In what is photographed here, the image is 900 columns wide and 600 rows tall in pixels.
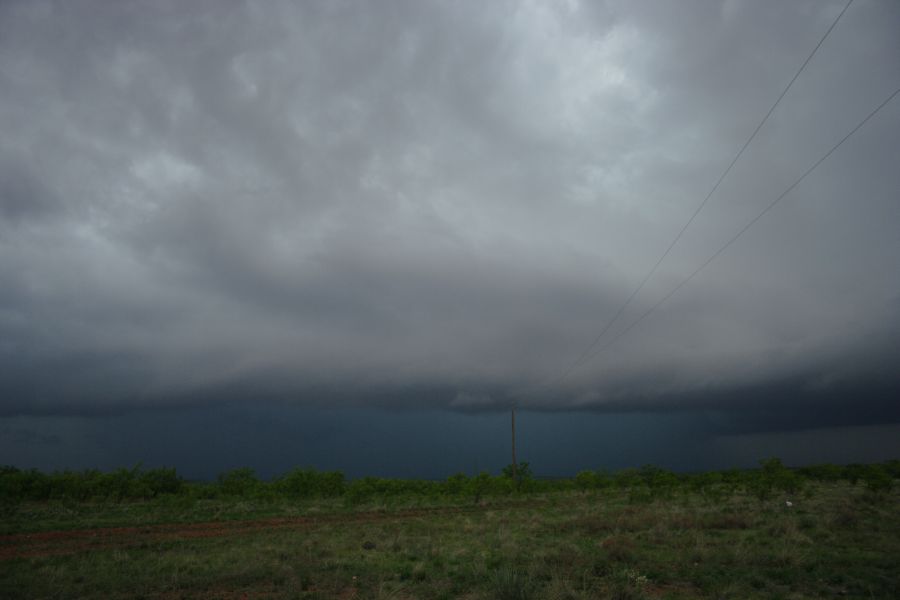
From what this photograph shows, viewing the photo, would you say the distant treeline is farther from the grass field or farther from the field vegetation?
the grass field

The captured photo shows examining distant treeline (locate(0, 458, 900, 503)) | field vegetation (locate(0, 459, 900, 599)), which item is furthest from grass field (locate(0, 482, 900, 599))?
distant treeline (locate(0, 458, 900, 503))

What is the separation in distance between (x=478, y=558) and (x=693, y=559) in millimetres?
6509

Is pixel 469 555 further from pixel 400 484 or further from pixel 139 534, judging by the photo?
pixel 400 484

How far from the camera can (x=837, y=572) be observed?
13.5 metres

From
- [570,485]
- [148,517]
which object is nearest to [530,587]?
[148,517]

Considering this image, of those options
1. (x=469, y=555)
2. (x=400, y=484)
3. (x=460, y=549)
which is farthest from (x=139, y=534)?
(x=400, y=484)

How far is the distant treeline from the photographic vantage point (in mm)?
42844

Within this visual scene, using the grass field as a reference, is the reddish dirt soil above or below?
below

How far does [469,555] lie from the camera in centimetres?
1748

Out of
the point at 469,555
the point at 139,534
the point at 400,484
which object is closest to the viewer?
the point at 469,555

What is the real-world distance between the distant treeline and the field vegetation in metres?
4.11

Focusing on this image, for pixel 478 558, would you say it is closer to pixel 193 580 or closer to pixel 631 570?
pixel 631 570

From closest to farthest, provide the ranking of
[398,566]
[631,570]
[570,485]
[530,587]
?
[530,587]
[631,570]
[398,566]
[570,485]

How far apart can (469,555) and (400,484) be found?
41.2 m
